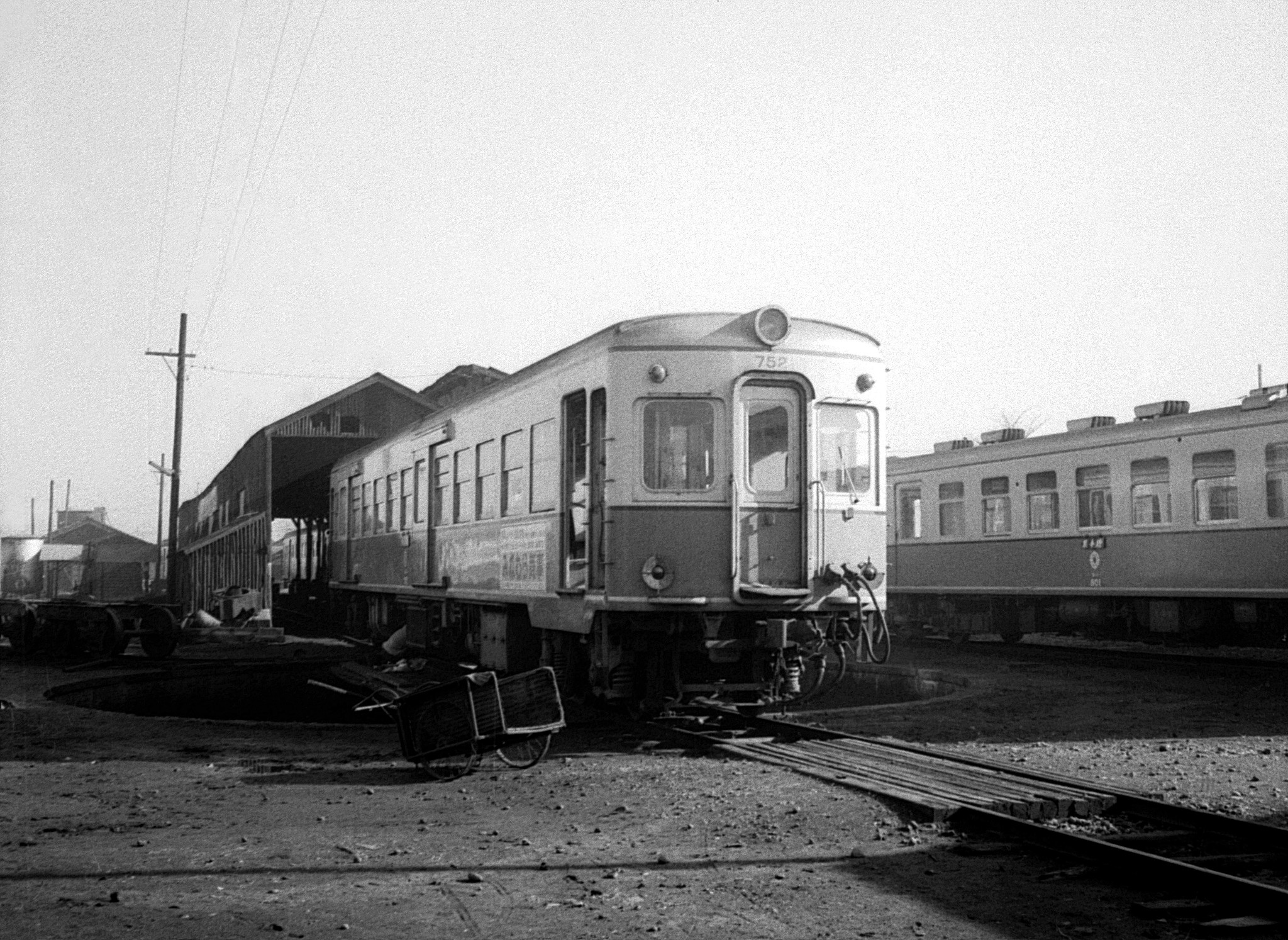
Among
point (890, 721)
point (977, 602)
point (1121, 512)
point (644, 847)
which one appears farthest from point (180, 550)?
point (644, 847)

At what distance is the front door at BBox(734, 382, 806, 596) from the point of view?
36.6 ft

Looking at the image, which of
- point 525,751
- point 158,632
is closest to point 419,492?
point 158,632

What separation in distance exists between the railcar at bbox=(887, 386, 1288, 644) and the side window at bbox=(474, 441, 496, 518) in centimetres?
938

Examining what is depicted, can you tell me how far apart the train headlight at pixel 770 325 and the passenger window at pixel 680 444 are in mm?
718

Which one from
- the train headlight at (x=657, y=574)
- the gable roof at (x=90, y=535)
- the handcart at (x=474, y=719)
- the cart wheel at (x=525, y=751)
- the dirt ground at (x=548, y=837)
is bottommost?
the dirt ground at (x=548, y=837)

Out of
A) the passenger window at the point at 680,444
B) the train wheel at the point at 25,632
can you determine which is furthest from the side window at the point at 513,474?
the train wheel at the point at 25,632

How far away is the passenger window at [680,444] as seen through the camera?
11.1 m

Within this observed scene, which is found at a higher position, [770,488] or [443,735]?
[770,488]

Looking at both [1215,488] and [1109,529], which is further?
[1109,529]

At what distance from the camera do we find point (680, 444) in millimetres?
11195

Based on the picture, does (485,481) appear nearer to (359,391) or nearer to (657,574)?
(657,574)

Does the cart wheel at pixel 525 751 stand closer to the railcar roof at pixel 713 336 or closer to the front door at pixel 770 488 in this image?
the front door at pixel 770 488

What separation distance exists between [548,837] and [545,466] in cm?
584

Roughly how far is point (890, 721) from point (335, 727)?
5006 mm
